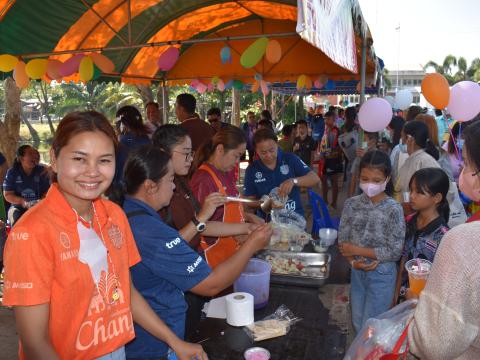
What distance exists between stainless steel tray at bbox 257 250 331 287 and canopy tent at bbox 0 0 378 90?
1339 millimetres

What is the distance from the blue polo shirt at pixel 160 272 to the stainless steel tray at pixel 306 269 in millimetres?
840

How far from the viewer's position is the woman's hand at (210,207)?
2105 mm

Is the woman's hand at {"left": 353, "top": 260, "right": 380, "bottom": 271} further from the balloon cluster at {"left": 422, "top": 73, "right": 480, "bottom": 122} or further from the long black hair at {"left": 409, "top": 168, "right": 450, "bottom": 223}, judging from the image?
the balloon cluster at {"left": 422, "top": 73, "right": 480, "bottom": 122}

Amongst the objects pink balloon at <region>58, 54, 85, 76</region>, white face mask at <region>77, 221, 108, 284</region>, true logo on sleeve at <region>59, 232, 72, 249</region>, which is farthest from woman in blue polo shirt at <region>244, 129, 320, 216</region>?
pink balloon at <region>58, 54, 85, 76</region>

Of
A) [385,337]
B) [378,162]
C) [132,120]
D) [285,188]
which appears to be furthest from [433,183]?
[132,120]

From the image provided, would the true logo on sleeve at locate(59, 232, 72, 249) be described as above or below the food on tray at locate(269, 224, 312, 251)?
above

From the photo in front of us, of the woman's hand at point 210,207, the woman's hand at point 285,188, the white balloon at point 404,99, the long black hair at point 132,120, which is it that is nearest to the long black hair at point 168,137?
the woman's hand at point 210,207

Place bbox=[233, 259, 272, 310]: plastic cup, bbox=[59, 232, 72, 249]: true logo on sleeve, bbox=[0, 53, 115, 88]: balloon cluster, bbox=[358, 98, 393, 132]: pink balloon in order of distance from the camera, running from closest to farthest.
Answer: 1. bbox=[59, 232, 72, 249]: true logo on sleeve
2. bbox=[233, 259, 272, 310]: plastic cup
3. bbox=[358, 98, 393, 132]: pink balloon
4. bbox=[0, 53, 115, 88]: balloon cluster

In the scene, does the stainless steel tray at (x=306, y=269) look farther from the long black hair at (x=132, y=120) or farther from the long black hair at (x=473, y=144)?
the long black hair at (x=132, y=120)

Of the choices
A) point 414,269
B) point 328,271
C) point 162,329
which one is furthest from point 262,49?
point 162,329

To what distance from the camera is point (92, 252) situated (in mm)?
1271

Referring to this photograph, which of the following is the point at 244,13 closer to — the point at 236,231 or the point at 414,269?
the point at 236,231

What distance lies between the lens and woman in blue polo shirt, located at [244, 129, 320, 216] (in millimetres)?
3395

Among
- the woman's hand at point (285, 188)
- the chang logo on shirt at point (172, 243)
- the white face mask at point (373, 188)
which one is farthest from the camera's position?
the woman's hand at point (285, 188)
